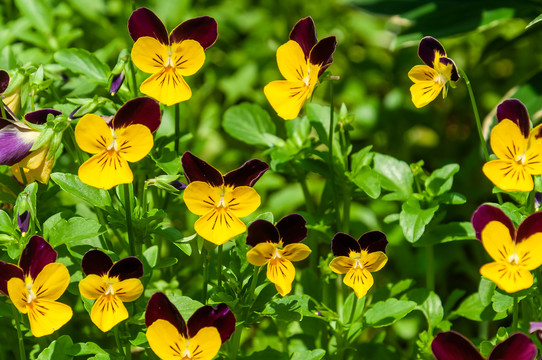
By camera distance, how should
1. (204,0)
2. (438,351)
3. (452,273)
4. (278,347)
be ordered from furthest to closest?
1. (204,0)
2. (452,273)
3. (278,347)
4. (438,351)

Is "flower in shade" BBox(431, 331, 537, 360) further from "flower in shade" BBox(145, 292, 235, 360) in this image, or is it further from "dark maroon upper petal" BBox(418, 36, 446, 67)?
"dark maroon upper petal" BBox(418, 36, 446, 67)

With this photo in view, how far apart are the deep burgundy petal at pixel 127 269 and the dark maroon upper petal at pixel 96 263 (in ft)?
0.05

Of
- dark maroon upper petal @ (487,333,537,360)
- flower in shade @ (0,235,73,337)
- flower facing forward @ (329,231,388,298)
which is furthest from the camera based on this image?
flower facing forward @ (329,231,388,298)

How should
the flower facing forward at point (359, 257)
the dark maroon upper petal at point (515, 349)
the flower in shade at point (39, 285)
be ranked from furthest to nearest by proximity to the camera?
the flower facing forward at point (359, 257), the flower in shade at point (39, 285), the dark maroon upper petal at point (515, 349)

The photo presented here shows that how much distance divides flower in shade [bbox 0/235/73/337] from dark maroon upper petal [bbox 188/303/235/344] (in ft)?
0.58

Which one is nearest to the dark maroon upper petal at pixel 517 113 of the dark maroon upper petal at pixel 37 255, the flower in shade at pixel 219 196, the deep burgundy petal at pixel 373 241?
the deep burgundy petal at pixel 373 241

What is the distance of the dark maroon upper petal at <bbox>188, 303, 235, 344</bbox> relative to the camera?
3.26 ft

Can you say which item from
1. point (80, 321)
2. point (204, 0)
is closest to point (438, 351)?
point (80, 321)

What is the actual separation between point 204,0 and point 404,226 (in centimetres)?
162

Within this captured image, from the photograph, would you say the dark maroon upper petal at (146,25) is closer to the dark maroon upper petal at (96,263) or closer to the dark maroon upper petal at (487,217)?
the dark maroon upper petal at (96,263)

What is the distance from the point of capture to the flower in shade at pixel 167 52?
3.73 ft

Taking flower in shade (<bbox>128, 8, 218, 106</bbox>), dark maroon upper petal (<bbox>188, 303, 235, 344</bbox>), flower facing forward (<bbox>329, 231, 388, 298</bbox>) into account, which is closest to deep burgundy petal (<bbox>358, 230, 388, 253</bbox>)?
flower facing forward (<bbox>329, 231, 388, 298</bbox>)

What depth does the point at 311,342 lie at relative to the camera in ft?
4.76

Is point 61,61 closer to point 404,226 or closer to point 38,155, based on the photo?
point 38,155
